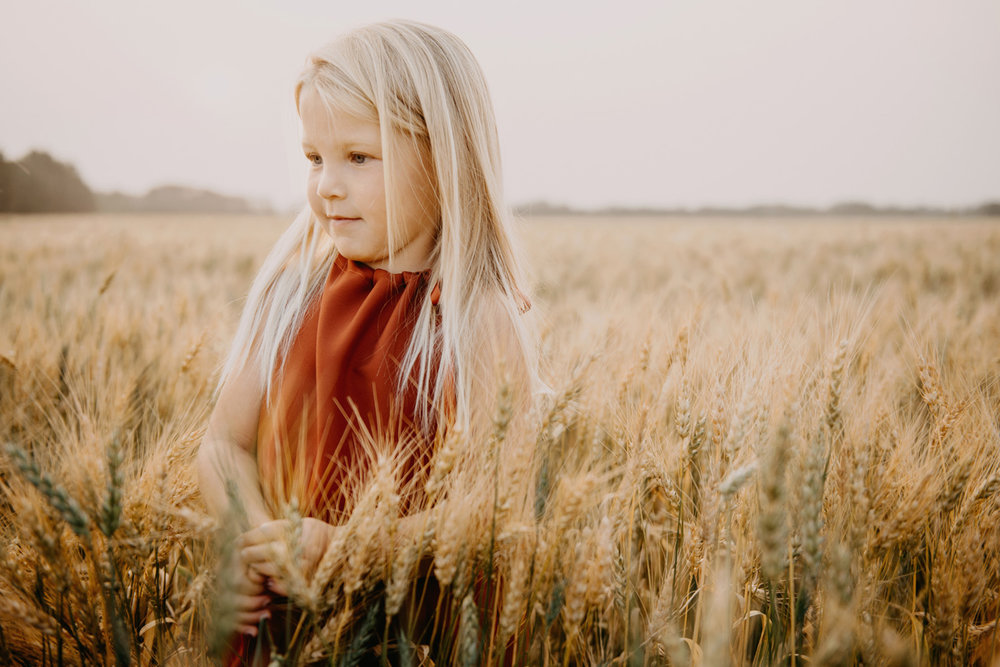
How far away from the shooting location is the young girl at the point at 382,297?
1114 mm

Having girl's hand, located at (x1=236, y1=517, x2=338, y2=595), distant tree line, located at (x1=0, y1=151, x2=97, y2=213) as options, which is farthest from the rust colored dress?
distant tree line, located at (x1=0, y1=151, x2=97, y2=213)

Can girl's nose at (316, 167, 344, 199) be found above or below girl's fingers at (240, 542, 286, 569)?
above

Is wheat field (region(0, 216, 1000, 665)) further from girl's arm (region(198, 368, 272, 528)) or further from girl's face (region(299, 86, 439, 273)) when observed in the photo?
girl's face (region(299, 86, 439, 273))

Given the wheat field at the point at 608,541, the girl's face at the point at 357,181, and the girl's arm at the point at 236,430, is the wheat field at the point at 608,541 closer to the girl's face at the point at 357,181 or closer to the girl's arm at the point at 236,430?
the girl's arm at the point at 236,430

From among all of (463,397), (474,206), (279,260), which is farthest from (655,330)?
(279,260)

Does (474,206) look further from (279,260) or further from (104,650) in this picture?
(104,650)

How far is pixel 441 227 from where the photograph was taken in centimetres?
130

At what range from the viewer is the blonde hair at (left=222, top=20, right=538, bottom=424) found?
112 cm

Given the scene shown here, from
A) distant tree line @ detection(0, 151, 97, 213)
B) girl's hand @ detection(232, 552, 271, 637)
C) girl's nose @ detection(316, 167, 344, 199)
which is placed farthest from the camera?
distant tree line @ detection(0, 151, 97, 213)

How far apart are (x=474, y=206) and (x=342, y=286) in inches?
13.0

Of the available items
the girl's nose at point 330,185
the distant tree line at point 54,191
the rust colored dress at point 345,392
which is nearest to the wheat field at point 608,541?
the rust colored dress at point 345,392

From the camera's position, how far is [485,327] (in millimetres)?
1158

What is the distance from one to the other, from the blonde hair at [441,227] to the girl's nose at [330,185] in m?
0.09

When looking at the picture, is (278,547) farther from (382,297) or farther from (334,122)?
(334,122)
